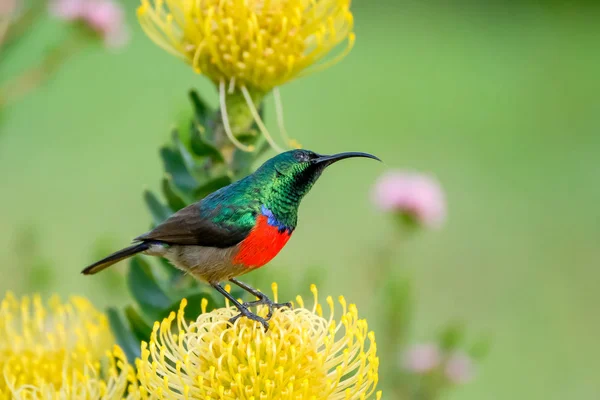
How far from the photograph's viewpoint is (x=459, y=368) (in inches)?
61.6

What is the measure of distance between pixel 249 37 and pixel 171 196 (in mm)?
226

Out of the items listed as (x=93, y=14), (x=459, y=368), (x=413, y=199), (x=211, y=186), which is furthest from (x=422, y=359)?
(x=93, y=14)

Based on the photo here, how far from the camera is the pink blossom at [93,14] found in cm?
196

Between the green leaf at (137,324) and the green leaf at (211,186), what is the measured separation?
18cm

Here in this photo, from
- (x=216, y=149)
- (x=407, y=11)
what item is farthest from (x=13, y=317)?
(x=407, y=11)

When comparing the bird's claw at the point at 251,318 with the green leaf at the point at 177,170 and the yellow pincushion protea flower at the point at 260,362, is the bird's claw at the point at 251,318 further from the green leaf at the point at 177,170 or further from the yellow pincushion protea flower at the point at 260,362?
the green leaf at the point at 177,170

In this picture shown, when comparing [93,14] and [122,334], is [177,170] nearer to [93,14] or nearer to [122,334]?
[122,334]

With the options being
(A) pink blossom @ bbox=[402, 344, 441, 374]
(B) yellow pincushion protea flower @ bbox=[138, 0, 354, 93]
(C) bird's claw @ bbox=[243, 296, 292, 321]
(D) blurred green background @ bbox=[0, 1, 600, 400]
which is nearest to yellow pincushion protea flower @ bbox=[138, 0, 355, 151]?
(B) yellow pincushion protea flower @ bbox=[138, 0, 354, 93]

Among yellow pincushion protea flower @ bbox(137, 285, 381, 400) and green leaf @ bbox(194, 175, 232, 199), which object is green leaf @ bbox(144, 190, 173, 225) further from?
yellow pincushion protea flower @ bbox(137, 285, 381, 400)

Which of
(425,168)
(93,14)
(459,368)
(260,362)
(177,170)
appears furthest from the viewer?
(425,168)

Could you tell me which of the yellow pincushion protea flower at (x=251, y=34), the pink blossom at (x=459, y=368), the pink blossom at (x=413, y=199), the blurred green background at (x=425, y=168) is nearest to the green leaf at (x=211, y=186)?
the yellow pincushion protea flower at (x=251, y=34)

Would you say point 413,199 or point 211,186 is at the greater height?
point 211,186

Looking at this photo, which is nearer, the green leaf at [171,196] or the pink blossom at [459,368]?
the green leaf at [171,196]

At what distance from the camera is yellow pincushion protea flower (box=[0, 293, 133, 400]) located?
894 millimetres
